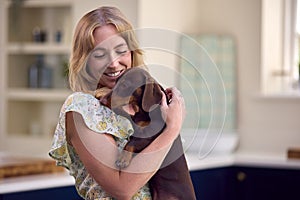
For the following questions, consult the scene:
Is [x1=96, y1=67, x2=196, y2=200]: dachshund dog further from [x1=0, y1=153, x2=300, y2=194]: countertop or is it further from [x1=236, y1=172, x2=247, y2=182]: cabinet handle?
[x1=236, y1=172, x2=247, y2=182]: cabinet handle

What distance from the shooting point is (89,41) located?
1.13 meters

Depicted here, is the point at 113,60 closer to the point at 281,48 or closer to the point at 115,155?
the point at 115,155

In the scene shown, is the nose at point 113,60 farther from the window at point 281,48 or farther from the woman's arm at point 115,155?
the window at point 281,48

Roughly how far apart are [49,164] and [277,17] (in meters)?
1.98

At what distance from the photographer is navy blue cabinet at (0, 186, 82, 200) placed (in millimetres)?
2498

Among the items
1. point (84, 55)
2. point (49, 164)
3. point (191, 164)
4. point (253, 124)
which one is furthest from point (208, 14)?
point (84, 55)

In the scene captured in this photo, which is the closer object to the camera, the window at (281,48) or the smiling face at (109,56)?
the smiling face at (109,56)

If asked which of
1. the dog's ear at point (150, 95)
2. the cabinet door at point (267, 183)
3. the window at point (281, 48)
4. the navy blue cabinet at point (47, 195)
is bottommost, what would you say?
Answer: the cabinet door at point (267, 183)

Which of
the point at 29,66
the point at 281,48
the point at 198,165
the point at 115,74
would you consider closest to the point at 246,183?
the point at 198,165

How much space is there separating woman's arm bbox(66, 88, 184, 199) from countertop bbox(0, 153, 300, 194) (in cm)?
138

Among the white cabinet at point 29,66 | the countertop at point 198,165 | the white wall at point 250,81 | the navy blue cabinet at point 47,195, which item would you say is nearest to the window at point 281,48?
the white wall at point 250,81

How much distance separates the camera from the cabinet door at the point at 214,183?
3457 mm

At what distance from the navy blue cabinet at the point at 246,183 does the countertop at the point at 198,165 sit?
0.03m

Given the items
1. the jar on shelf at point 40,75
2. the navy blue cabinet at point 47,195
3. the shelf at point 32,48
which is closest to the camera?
the navy blue cabinet at point 47,195
